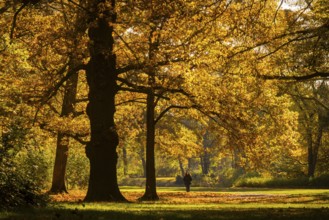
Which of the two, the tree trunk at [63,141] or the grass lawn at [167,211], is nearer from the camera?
the grass lawn at [167,211]

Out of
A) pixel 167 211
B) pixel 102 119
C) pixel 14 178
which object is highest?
pixel 102 119

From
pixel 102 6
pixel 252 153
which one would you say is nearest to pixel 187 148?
pixel 252 153

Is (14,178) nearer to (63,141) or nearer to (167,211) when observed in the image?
(167,211)

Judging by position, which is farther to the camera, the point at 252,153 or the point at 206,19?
the point at 252,153

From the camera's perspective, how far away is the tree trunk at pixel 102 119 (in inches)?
756

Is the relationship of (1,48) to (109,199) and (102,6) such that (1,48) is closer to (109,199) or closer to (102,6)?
(102,6)

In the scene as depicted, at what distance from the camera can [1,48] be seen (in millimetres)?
20875

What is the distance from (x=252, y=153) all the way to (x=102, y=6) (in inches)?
519

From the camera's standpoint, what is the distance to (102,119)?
1936 cm

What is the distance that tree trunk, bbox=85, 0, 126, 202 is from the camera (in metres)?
19.2

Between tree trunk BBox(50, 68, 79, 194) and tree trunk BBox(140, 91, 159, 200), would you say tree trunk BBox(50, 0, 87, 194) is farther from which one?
tree trunk BBox(140, 91, 159, 200)

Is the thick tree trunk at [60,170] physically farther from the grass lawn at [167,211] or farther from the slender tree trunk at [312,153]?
the slender tree trunk at [312,153]

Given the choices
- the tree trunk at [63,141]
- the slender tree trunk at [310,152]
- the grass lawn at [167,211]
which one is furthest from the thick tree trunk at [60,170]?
the slender tree trunk at [310,152]

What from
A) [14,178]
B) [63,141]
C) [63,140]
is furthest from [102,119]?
[63,140]
